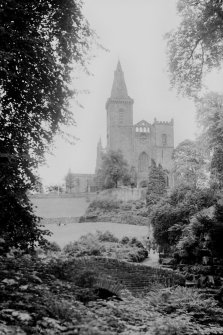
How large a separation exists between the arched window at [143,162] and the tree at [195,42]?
65842 mm

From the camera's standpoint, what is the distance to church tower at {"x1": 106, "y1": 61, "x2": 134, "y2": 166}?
8175 centimetres

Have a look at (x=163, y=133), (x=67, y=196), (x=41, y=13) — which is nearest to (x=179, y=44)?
(x=41, y=13)

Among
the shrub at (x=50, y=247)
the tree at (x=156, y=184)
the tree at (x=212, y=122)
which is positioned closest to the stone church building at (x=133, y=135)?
the tree at (x=156, y=184)

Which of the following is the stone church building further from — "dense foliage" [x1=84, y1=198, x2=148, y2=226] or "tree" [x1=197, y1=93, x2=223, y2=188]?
"tree" [x1=197, y1=93, x2=223, y2=188]

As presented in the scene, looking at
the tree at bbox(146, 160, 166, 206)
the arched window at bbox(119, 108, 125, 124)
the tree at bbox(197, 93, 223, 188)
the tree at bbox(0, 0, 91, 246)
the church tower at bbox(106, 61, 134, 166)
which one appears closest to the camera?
the tree at bbox(0, 0, 91, 246)

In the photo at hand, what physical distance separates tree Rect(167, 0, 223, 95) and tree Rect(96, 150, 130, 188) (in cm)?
4849

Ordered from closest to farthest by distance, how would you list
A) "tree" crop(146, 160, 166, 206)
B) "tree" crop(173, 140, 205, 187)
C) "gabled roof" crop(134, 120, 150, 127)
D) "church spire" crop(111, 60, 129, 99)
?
1. "tree" crop(173, 140, 205, 187)
2. "tree" crop(146, 160, 166, 206)
3. "church spire" crop(111, 60, 129, 99)
4. "gabled roof" crop(134, 120, 150, 127)

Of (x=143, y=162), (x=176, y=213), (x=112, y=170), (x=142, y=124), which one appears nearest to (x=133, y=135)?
(x=142, y=124)

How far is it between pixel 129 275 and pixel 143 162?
222ft

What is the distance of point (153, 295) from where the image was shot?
39.9ft

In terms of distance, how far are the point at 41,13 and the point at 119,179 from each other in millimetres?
53262

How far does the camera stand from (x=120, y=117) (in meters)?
83.2

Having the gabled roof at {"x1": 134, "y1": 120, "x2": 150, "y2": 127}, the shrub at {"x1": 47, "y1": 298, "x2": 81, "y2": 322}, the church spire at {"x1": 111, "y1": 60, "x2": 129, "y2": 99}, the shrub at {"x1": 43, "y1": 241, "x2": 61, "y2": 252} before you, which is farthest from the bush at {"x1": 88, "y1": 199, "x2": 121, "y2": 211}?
the shrub at {"x1": 47, "y1": 298, "x2": 81, "y2": 322}

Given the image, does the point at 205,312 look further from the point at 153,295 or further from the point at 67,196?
the point at 67,196
